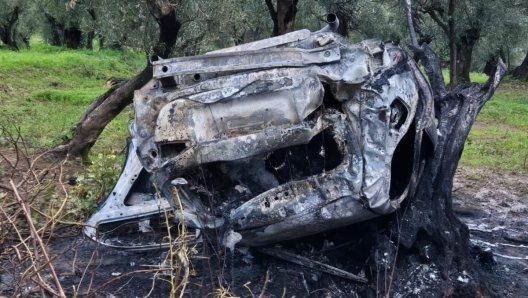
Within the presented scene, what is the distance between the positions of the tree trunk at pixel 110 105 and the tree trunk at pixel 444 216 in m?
4.40

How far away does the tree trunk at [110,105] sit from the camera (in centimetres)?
888

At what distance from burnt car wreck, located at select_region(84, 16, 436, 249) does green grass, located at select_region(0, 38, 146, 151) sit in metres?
4.63

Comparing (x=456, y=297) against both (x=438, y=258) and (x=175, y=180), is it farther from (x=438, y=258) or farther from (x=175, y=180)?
(x=175, y=180)

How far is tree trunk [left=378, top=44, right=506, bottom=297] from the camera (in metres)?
5.02

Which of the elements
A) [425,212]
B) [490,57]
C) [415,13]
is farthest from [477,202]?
[490,57]

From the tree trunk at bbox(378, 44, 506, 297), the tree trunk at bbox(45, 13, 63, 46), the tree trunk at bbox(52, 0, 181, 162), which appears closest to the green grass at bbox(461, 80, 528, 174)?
the tree trunk at bbox(378, 44, 506, 297)

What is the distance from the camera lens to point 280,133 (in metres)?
4.64

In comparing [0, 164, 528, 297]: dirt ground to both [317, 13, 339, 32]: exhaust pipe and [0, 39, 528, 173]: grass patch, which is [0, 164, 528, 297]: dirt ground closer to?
[0, 39, 528, 173]: grass patch

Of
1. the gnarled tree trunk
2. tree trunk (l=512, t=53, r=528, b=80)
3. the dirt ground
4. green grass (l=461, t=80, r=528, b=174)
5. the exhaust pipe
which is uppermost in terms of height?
the exhaust pipe

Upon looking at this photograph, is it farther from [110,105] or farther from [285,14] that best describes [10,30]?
[110,105]

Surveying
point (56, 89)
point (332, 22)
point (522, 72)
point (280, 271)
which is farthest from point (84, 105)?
point (522, 72)

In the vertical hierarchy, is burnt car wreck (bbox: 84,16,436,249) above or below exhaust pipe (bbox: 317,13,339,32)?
below

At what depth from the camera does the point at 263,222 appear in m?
4.80

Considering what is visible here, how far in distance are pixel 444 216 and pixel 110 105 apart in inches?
201
